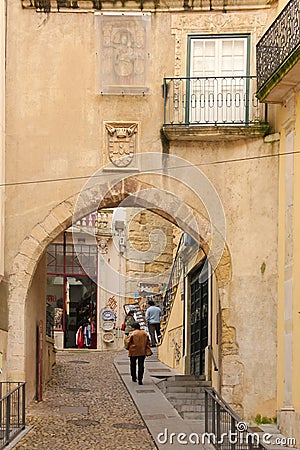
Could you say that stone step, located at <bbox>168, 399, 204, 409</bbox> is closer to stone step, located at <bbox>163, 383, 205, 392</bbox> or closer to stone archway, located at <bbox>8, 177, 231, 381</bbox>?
stone step, located at <bbox>163, 383, 205, 392</bbox>

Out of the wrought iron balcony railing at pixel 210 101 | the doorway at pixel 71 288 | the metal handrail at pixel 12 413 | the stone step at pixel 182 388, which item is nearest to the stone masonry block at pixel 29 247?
the metal handrail at pixel 12 413

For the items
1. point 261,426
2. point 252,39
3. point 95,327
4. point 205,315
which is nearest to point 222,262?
point 261,426

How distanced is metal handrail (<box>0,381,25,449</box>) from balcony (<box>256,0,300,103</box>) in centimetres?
534

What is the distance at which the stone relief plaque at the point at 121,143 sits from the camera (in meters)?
14.3

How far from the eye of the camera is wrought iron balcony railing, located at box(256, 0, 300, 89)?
12.3 metres

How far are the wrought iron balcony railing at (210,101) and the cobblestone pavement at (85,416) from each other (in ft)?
15.1

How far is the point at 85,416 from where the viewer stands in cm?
1436

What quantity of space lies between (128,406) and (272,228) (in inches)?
153

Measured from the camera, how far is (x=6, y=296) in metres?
14.0

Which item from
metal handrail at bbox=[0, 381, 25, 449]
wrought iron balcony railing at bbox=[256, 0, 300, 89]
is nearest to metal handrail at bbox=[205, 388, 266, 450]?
metal handrail at bbox=[0, 381, 25, 449]

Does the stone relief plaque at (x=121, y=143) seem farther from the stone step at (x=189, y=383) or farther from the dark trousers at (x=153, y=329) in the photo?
the dark trousers at (x=153, y=329)

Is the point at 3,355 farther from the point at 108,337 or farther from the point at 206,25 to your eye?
the point at 108,337

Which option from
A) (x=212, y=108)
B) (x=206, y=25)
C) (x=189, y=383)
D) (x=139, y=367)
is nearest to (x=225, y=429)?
(x=212, y=108)

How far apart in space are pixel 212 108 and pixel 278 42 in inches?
67.3
